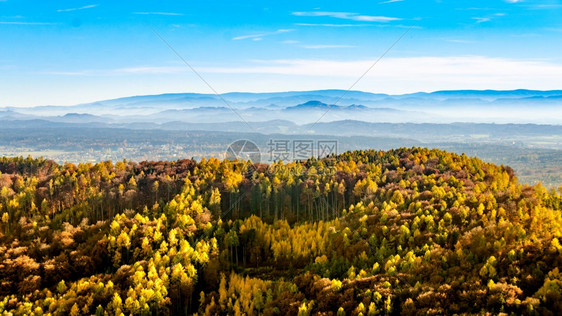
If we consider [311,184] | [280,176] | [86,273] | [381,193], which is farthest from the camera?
[280,176]

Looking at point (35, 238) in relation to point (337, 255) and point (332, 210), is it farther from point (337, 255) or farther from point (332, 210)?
point (332, 210)

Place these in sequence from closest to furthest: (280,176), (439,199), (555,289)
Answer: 1. (555,289)
2. (439,199)
3. (280,176)

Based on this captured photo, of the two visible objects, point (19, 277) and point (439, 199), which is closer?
point (19, 277)

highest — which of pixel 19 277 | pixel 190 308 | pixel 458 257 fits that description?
pixel 458 257

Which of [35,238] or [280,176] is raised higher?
[280,176]

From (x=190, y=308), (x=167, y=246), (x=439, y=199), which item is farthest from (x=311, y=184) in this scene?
(x=190, y=308)

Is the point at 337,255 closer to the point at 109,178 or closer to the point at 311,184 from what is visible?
the point at 311,184
